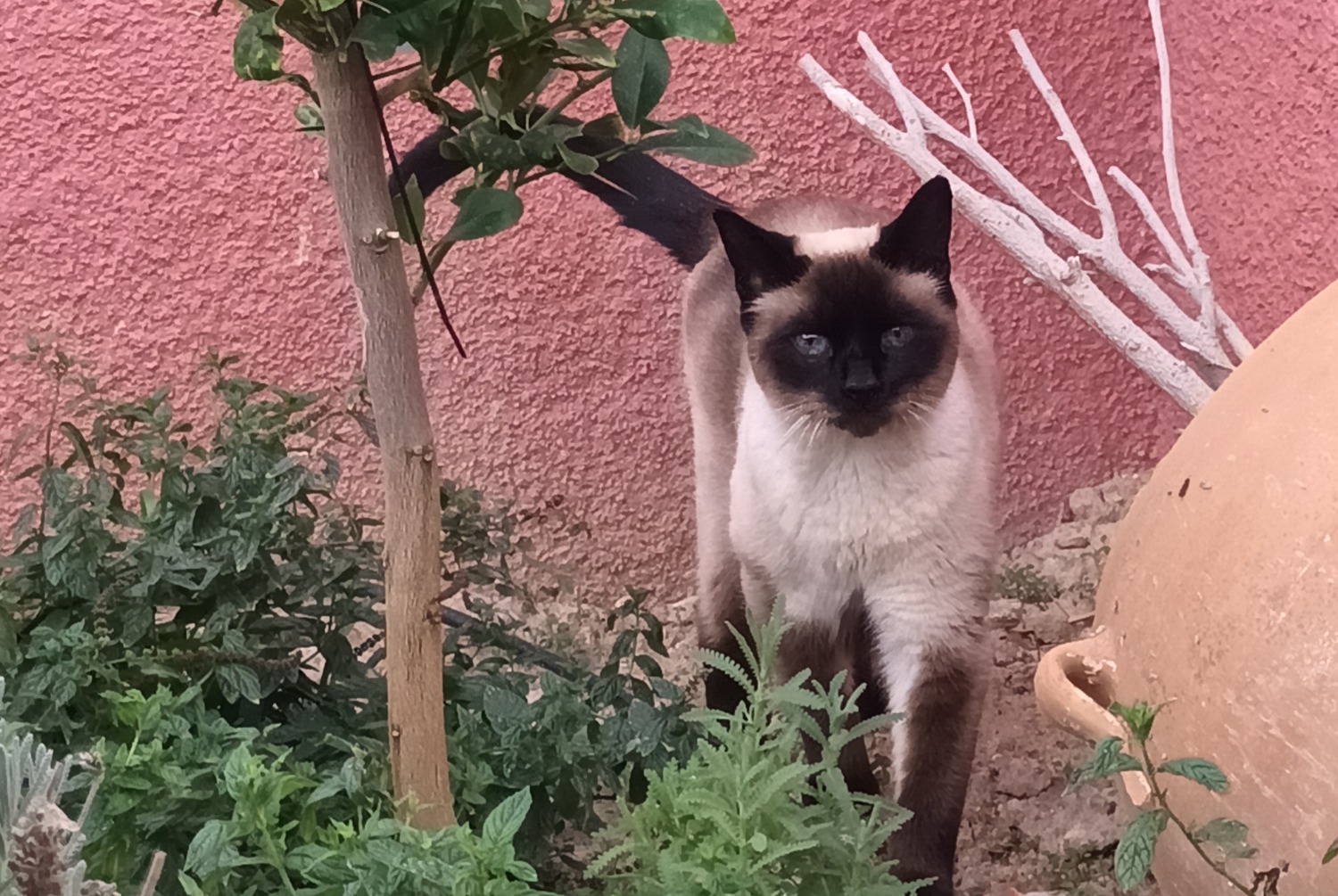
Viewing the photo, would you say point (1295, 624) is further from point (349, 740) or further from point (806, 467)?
point (349, 740)

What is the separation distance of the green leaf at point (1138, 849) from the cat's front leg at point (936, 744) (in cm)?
35

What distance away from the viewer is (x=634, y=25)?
69cm

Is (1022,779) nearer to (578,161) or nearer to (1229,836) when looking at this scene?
(1229,836)

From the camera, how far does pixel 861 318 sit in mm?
1051

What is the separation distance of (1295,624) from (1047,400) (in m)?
1.07

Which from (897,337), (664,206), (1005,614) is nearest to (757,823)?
(897,337)

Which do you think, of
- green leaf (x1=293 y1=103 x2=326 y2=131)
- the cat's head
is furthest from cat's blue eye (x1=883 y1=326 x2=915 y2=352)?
green leaf (x1=293 y1=103 x2=326 y2=131)

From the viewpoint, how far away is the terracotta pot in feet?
2.33

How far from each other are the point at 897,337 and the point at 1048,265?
0.74 ft

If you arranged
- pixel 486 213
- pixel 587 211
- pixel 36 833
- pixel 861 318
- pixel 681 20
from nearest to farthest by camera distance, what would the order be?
pixel 36 833 → pixel 681 20 → pixel 486 213 → pixel 861 318 → pixel 587 211

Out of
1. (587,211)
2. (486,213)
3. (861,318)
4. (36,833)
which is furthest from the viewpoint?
(587,211)

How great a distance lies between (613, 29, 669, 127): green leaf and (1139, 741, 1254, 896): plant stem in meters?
0.50

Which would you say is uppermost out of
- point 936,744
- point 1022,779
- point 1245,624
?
point 1245,624

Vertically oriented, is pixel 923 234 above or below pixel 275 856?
above
